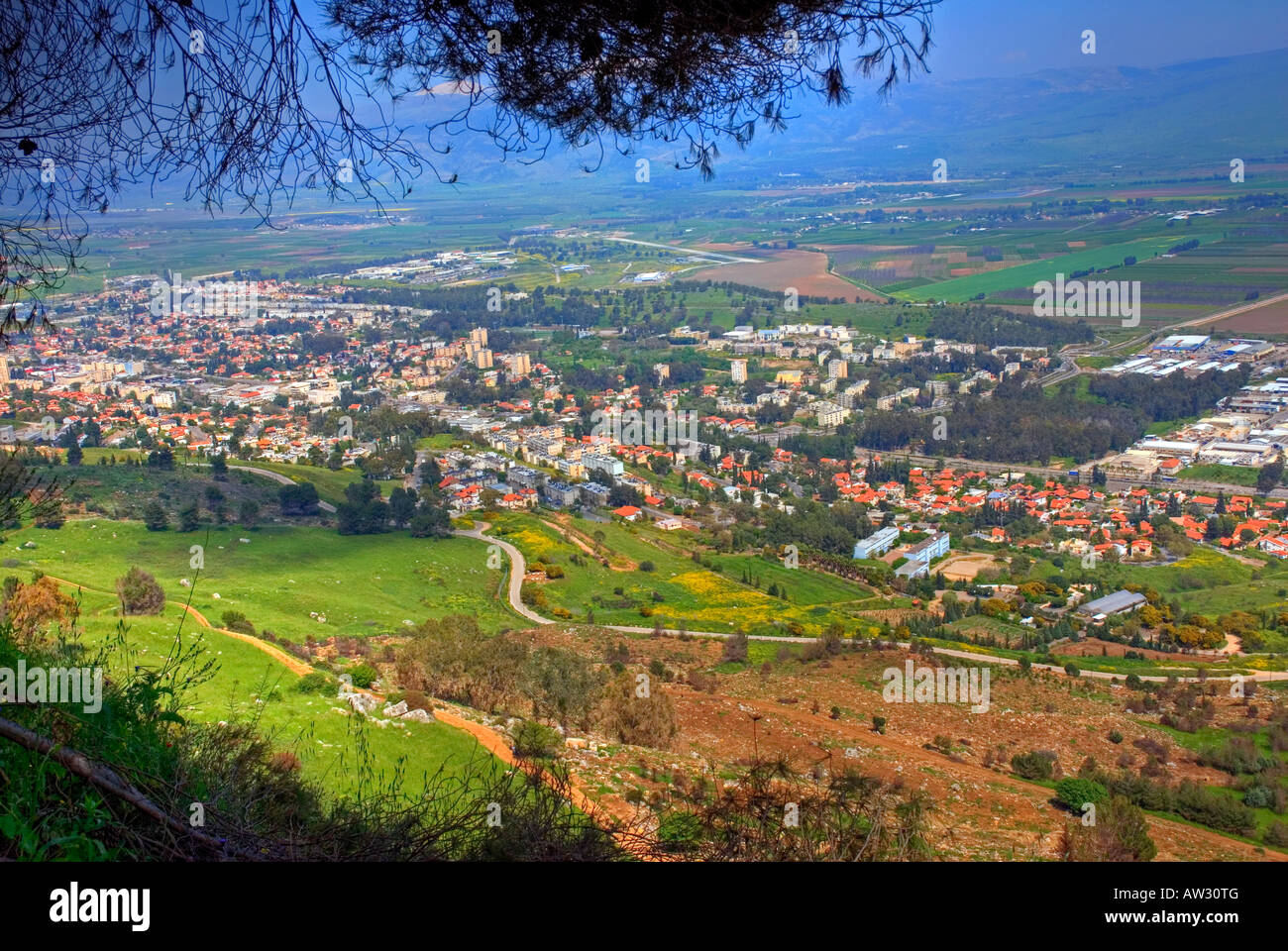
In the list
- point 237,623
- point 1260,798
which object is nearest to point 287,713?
point 237,623

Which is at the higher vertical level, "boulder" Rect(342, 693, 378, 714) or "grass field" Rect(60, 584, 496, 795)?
"grass field" Rect(60, 584, 496, 795)

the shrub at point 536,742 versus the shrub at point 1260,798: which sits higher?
the shrub at point 536,742

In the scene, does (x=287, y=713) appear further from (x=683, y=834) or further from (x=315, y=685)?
(x=683, y=834)

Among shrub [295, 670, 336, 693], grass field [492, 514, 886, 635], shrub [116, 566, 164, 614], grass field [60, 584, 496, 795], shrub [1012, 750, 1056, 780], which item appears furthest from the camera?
grass field [492, 514, 886, 635]

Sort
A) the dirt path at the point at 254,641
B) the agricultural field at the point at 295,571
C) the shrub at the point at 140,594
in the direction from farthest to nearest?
the agricultural field at the point at 295,571 < the shrub at the point at 140,594 < the dirt path at the point at 254,641

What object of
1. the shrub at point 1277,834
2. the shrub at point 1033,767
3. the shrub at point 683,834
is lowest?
the shrub at point 1277,834

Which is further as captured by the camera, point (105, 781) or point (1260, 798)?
point (1260, 798)

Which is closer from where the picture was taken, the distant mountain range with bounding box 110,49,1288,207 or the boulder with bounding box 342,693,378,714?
the boulder with bounding box 342,693,378,714

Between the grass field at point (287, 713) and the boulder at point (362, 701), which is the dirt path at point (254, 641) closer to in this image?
the grass field at point (287, 713)

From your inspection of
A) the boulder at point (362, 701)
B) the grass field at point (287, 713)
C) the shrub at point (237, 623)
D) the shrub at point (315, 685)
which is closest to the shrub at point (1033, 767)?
the grass field at point (287, 713)

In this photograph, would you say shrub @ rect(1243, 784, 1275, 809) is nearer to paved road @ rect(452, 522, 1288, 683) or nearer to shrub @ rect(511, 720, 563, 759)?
paved road @ rect(452, 522, 1288, 683)

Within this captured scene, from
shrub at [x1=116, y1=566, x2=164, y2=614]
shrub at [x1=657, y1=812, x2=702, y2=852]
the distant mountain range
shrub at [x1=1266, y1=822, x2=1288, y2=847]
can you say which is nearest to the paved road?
shrub at [x1=1266, y1=822, x2=1288, y2=847]

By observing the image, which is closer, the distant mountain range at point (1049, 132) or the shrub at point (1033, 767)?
the shrub at point (1033, 767)
